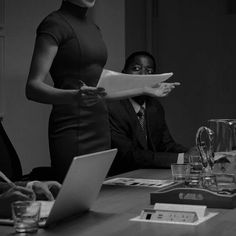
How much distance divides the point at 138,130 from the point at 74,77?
1.20 meters

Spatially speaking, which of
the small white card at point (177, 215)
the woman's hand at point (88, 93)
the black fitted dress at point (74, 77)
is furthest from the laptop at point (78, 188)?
the black fitted dress at point (74, 77)

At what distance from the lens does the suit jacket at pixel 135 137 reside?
11.2ft

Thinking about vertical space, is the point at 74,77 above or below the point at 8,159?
above

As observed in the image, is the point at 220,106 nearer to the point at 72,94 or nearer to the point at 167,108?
the point at 167,108

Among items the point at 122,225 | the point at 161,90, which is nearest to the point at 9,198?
the point at 122,225

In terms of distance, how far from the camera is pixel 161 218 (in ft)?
5.72

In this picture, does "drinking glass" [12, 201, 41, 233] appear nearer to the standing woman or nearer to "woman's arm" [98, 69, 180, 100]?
the standing woman

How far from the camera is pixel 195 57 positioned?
6004 mm

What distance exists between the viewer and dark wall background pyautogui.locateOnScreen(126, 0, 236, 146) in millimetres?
5891

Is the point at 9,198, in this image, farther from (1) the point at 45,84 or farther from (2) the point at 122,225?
(1) the point at 45,84

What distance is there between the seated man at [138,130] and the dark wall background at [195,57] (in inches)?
74.7

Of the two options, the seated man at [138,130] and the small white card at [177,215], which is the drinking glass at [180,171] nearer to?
the small white card at [177,215]

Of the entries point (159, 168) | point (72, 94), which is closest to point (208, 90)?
point (159, 168)

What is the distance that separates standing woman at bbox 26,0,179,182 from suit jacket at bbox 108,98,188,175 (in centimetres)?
65
